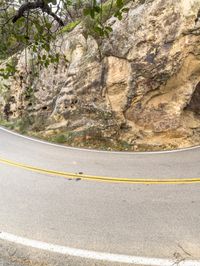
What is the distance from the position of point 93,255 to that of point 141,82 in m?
7.54

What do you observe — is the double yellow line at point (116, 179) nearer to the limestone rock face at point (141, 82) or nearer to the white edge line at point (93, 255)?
the white edge line at point (93, 255)

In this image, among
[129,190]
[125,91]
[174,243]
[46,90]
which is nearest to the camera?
[174,243]

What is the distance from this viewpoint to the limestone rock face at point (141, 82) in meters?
10.2

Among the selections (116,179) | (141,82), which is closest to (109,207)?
(116,179)

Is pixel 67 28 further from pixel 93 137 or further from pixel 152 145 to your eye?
pixel 152 145

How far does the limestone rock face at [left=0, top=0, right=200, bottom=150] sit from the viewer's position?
33.4 feet

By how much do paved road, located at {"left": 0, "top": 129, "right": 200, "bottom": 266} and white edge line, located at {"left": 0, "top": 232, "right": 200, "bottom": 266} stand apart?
0.10 meters

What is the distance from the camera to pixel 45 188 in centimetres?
679

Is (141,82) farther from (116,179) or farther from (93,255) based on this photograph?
(93,255)

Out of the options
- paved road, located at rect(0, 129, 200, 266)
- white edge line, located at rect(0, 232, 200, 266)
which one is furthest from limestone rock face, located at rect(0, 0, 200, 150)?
white edge line, located at rect(0, 232, 200, 266)

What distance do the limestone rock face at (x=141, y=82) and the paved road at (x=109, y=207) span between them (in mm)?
1932

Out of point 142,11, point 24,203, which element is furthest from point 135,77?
point 24,203

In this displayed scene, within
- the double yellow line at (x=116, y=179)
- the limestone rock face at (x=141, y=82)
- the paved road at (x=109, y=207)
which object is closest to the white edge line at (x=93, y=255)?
the paved road at (x=109, y=207)

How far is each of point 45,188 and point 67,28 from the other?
9.05m
